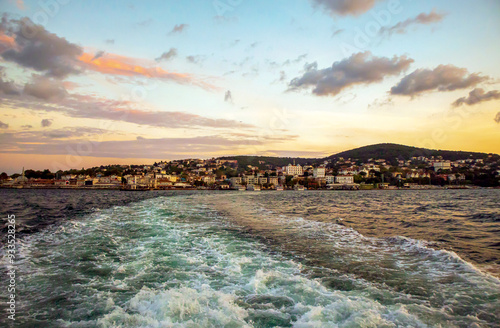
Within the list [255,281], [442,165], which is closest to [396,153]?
[442,165]

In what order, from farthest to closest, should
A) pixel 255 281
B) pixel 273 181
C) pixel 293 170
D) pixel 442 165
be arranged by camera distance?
pixel 293 170
pixel 273 181
pixel 442 165
pixel 255 281

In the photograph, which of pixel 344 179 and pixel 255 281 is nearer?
pixel 255 281

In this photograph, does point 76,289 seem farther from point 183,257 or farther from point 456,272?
point 456,272

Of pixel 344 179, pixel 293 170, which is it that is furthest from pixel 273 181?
pixel 293 170

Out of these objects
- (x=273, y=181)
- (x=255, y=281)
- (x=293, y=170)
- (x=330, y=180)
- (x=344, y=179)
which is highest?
(x=255, y=281)

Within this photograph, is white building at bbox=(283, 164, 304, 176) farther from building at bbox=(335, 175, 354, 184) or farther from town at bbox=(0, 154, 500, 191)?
building at bbox=(335, 175, 354, 184)

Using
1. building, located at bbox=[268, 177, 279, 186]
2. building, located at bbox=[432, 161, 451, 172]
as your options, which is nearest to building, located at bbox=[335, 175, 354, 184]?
building, located at bbox=[268, 177, 279, 186]

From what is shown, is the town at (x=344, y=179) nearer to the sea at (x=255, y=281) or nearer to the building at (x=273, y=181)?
the building at (x=273, y=181)

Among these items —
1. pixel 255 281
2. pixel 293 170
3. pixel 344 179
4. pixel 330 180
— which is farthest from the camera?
pixel 293 170

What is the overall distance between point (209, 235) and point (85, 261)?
4329 millimetres

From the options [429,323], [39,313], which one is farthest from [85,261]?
[429,323]

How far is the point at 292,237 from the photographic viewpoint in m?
9.65

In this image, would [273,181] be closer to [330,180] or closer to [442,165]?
[330,180]

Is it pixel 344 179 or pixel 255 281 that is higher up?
pixel 255 281
